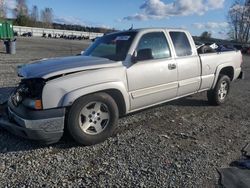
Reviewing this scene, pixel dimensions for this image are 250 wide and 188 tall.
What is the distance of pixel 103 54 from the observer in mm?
5555

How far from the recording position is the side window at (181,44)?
593 centimetres

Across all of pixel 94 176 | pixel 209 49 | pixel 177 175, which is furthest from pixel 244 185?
pixel 209 49

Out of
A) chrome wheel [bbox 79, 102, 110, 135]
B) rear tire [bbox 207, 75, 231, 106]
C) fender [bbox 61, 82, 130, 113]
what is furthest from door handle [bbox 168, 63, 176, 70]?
rear tire [bbox 207, 75, 231, 106]

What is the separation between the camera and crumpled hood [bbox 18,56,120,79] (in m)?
4.21

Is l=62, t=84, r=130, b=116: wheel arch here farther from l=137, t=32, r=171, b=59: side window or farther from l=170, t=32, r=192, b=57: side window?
l=170, t=32, r=192, b=57: side window

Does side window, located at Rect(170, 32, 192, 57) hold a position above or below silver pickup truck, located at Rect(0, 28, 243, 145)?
above

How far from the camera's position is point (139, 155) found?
423 centimetres

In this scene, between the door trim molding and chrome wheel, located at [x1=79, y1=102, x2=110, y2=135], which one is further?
the door trim molding

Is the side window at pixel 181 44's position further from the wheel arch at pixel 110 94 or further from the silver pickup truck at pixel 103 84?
the wheel arch at pixel 110 94

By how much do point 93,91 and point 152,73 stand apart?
4.47 feet

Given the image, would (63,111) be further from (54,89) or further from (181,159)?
(181,159)

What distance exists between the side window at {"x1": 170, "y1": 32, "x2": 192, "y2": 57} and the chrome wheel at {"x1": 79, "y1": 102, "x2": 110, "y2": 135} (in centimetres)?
217

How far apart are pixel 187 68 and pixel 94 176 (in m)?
3.32

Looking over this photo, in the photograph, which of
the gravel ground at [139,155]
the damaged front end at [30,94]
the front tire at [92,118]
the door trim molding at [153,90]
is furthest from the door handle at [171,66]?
the damaged front end at [30,94]
